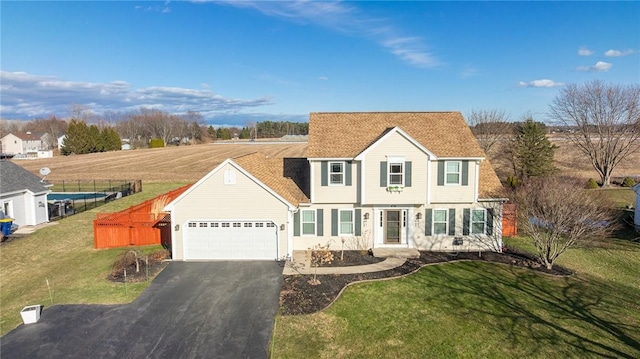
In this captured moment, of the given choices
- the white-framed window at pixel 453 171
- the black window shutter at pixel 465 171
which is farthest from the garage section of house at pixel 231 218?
the black window shutter at pixel 465 171

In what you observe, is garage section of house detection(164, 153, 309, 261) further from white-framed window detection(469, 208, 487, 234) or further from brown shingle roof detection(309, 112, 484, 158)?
white-framed window detection(469, 208, 487, 234)

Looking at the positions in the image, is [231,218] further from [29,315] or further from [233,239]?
[29,315]

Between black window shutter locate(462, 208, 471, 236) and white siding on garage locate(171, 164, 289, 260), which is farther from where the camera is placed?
black window shutter locate(462, 208, 471, 236)

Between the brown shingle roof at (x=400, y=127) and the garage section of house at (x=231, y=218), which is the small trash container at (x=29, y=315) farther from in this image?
the brown shingle roof at (x=400, y=127)

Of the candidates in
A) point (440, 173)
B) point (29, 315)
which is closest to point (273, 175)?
point (440, 173)

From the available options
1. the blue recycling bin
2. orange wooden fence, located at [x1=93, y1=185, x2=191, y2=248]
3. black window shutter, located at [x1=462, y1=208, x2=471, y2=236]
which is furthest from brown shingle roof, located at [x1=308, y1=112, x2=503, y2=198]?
the blue recycling bin

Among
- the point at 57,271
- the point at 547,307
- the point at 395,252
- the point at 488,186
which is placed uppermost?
the point at 488,186

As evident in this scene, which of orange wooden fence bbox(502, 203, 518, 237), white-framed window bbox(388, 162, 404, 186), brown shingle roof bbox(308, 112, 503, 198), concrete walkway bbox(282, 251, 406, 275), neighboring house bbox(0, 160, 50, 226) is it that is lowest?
concrete walkway bbox(282, 251, 406, 275)

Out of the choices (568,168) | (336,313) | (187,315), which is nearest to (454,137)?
(336,313)
